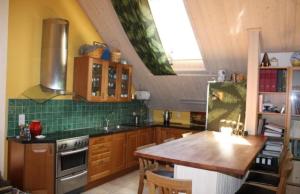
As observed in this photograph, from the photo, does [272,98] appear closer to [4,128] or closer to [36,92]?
[36,92]

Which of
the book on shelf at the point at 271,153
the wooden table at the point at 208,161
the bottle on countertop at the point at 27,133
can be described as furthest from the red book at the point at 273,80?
the bottle on countertop at the point at 27,133

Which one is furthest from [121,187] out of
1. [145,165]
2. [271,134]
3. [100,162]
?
[271,134]

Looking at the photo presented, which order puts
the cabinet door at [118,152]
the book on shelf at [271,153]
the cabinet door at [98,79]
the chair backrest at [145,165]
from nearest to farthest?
the chair backrest at [145,165] < the book on shelf at [271,153] < the cabinet door at [98,79] < the cabinet door at [118,152]

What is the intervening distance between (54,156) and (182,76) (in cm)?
262

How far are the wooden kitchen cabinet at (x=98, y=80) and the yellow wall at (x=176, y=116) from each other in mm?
1432

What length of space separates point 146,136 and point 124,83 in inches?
45.0

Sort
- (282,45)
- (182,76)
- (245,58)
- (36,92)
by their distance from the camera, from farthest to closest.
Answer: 1. (182,76)
2. (245,58)
3. (282,45)
4. (36,92)

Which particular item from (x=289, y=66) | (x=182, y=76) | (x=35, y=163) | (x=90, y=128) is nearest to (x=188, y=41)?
(x=182, y=76)

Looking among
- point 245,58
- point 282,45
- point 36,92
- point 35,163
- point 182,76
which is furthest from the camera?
point 182,76

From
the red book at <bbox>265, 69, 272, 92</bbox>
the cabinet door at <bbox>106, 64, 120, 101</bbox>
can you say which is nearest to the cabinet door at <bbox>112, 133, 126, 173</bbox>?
the cabinet door at <bbox>106, 64, 120, 101</bbox>

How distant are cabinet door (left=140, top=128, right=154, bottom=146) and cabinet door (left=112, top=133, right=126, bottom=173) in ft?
1.81

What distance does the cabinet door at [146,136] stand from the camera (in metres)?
5.04

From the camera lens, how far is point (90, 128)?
447 cm

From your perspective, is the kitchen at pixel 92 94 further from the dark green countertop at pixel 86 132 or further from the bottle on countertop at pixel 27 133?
the bottle on countertop at pixel 27 133
